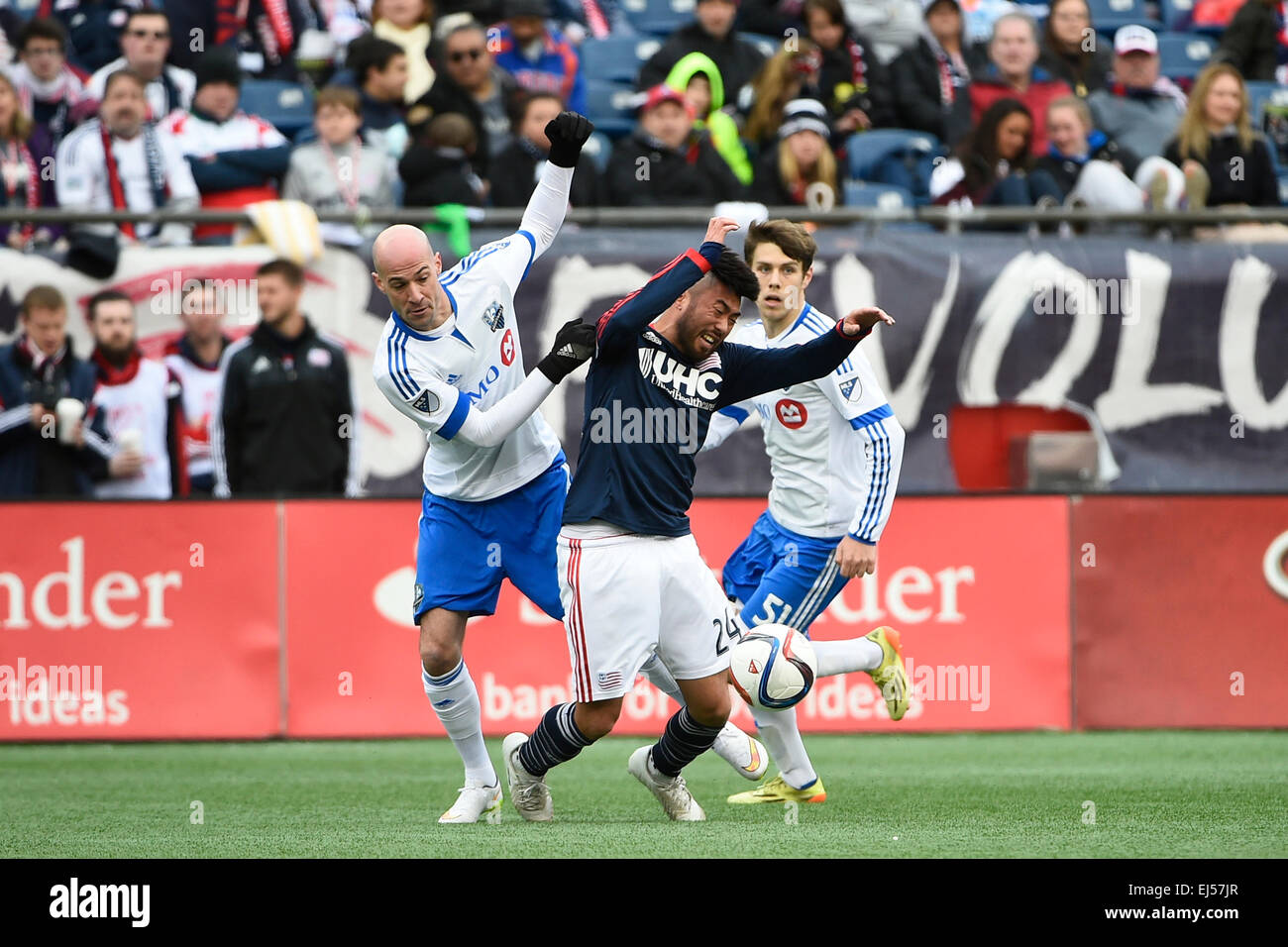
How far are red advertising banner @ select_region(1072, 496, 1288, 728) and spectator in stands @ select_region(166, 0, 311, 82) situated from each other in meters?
7.04

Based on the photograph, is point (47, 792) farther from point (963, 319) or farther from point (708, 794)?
point (963, 319)

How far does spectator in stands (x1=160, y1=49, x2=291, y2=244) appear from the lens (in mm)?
12523

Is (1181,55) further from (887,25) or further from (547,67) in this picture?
(547,67)

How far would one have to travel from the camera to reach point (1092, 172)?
1291 cm

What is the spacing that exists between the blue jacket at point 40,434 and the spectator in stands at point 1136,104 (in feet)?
24.7

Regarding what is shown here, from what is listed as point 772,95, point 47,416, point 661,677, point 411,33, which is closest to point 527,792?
point 661,677

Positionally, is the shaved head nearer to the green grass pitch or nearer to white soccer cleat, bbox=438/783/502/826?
white soccer cleat, bbox=438/783/502/826

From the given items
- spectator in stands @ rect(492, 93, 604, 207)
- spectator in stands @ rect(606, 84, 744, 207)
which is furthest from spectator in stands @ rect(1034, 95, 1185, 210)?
spectator in stands @ rect(492, 93, 604, 207)

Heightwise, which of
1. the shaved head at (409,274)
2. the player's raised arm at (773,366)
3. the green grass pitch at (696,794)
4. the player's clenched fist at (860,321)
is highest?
the shaved head at (409,274)

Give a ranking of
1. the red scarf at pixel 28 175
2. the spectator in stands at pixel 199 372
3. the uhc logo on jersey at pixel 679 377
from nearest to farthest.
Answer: the uhc logo on jersey at pixel 679 377, the spectator in stands at pixel 199 372, the red scarf at pixel 28 175

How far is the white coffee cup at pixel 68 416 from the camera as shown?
11.5m

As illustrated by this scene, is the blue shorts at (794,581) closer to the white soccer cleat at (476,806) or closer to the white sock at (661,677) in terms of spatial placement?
the white sock at (661,677)

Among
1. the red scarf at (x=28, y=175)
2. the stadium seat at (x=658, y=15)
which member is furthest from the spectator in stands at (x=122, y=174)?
the stadium seat at (x=658, y=15)

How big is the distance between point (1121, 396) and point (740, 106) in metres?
3.52
